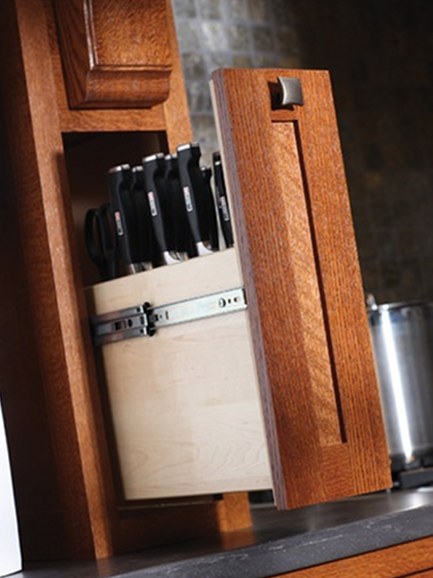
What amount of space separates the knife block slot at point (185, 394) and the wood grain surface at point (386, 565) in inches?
5.2

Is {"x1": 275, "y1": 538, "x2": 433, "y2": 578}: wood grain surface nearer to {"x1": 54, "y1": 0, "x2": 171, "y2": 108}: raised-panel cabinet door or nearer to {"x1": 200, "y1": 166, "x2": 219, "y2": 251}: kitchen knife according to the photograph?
{"x1": 200, "y1": 166, "x2": 219, "y2": 251}: kitchen knife

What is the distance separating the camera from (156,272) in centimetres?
189

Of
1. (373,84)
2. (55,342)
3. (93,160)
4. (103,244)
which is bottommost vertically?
(55,342)

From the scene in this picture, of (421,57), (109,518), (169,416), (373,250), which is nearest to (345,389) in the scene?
(169,416)

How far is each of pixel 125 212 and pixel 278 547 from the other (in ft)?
1.75

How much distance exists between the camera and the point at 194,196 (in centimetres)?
189

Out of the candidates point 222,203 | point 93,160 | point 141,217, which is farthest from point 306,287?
point 93,160

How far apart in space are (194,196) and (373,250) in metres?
1.80

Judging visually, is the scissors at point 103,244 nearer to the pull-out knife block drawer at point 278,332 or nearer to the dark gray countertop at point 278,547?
the pull-out knife block drawer at point 278,332

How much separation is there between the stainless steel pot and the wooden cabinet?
86 cm

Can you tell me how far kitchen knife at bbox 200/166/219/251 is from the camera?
191 centimetres

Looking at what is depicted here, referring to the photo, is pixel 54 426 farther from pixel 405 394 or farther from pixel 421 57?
pixel 421 57

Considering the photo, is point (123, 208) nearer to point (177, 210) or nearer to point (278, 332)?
point (177, 210)

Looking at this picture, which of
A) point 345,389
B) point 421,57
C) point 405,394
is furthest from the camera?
point 421,57
